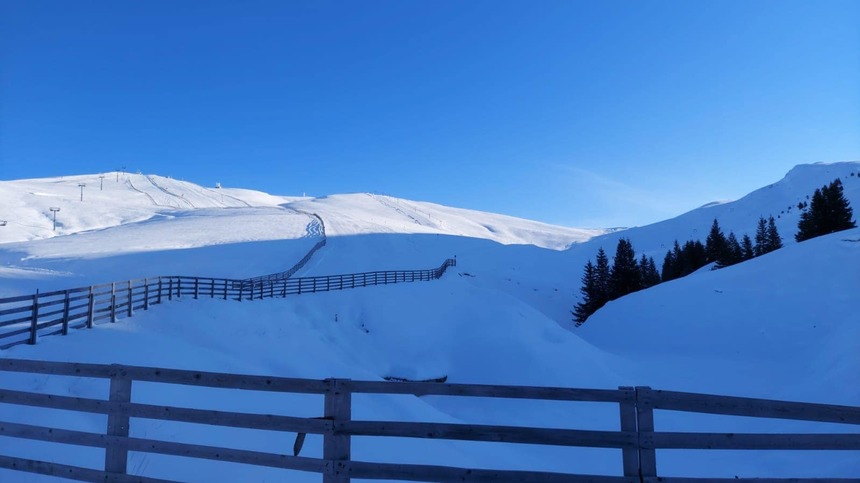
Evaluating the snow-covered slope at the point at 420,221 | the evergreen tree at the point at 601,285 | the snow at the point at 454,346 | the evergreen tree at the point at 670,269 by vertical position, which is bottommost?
the snow at the point at 454,346

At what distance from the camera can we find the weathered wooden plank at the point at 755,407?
4.12 m

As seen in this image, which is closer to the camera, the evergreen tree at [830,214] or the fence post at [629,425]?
the fence post at [629,425]

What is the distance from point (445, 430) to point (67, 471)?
3919 millimetres

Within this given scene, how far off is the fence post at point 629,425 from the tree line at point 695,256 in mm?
56039

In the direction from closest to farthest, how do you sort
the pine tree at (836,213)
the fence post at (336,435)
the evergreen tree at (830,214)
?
the fence post at (336,435) → the pine tree at (836,213) → the evergreen tree at (830,214)

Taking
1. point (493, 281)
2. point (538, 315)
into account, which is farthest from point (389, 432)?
point (493, 281)

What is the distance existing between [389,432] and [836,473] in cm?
1062

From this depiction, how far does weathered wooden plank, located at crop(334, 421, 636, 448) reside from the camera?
4301 mm

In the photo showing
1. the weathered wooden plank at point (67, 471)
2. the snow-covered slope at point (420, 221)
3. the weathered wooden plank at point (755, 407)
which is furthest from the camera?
the snow-covered slope at point (420, 221)

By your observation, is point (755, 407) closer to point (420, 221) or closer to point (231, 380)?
point (231, 380)

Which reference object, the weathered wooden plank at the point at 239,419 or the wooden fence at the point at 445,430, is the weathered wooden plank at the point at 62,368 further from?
the weathered wooden plank at the point at 239,419

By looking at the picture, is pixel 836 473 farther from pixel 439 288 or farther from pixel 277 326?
pixel 439 288

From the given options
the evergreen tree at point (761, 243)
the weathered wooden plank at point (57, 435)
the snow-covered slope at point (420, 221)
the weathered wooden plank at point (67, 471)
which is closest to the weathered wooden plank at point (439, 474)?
the weathered wooden plank at point (67, 471)

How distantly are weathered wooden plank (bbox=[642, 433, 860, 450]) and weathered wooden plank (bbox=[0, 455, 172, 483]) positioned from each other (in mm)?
4570
